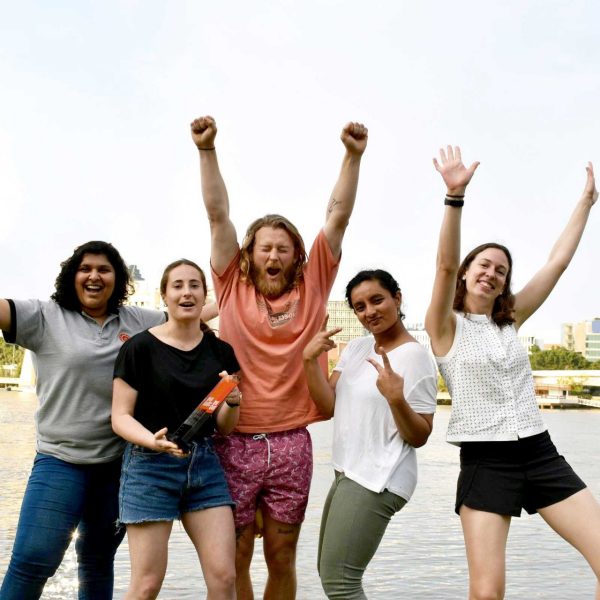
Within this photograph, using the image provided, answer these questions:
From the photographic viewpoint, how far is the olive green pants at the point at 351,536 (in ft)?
14.8

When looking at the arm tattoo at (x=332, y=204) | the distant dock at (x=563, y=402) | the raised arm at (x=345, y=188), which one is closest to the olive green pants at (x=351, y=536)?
the raised arm at (x=345, y=188)

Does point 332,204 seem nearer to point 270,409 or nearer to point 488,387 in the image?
point 270,409

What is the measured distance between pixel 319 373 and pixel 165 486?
0.94m

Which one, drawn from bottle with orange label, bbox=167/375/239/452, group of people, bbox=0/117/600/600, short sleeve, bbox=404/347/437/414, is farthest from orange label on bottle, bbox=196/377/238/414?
short sleeve, bbox=404/347/437/414

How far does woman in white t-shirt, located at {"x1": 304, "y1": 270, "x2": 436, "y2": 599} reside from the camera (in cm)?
450

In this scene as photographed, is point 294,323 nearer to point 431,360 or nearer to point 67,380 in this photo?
point 431,360

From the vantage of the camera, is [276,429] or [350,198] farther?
[350,198]

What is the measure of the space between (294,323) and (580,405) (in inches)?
3582

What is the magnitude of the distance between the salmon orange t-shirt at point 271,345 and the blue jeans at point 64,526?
828 mm

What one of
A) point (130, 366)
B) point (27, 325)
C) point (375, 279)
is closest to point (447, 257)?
point (375, 279)

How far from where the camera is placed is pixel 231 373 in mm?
4664

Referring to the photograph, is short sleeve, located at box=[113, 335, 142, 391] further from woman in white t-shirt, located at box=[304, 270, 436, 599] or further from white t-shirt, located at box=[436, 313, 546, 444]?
white t-shirt, located at box=[436, 313, 546, 444]

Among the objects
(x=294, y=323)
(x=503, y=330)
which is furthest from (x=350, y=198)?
(x=503, y=330)

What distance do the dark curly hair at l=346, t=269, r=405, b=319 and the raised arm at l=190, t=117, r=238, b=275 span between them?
0.72m
